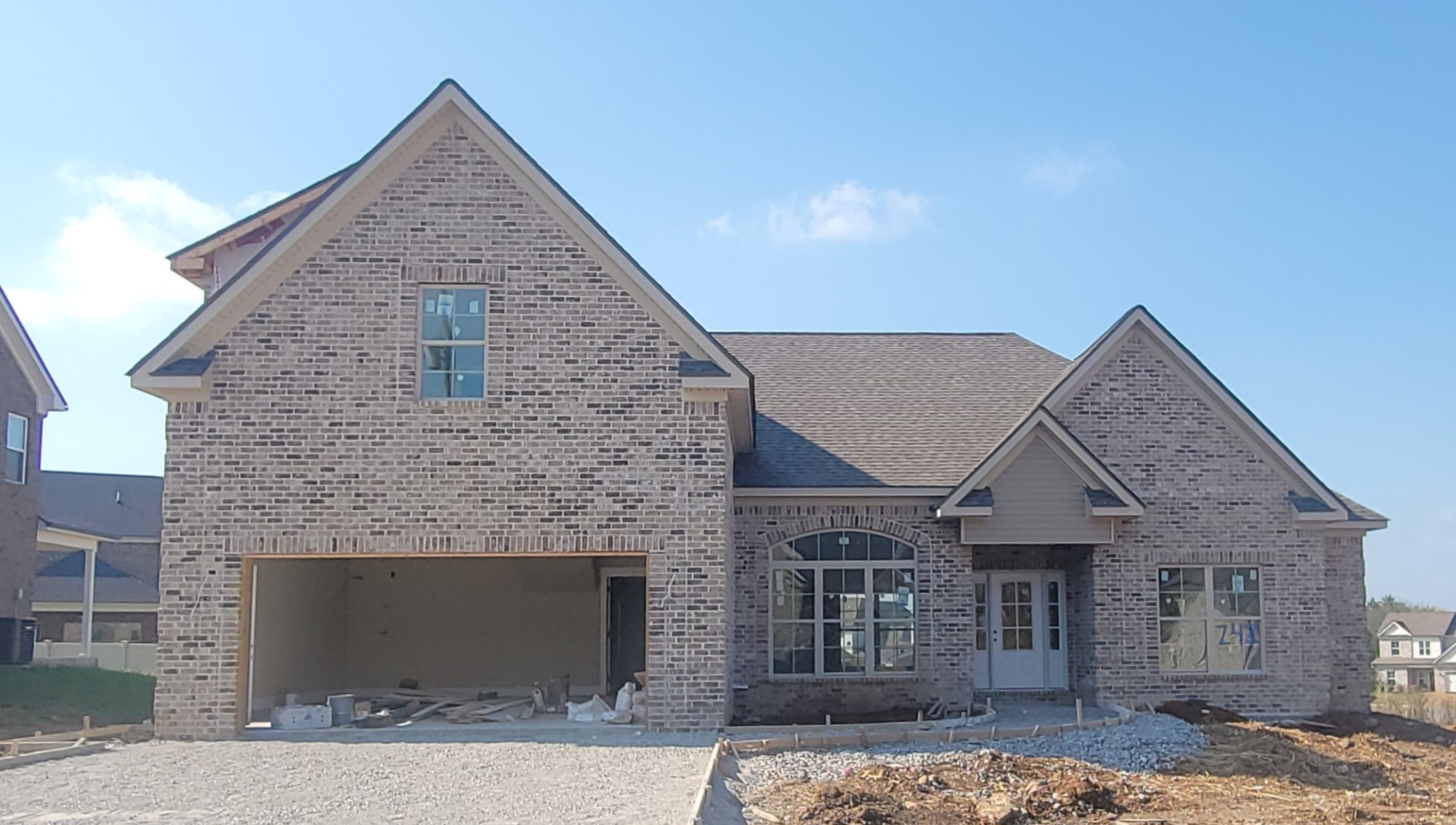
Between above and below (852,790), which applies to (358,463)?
above

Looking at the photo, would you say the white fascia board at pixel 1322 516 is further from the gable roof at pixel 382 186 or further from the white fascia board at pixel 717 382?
the white fascia board at pixel 717 382

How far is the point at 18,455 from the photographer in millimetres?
26844

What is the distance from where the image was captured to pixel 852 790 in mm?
12164

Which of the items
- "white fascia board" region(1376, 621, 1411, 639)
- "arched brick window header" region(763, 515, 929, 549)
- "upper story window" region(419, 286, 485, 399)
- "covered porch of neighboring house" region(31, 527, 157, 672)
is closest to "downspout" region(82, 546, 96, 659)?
"covered porch of neighboring house" region(31, 527, 157, 672)

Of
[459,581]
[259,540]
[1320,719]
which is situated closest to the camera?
[259,540]

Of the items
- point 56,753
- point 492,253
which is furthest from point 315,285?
point 56,753

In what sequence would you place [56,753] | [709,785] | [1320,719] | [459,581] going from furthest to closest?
[459,581]
[1320,719]
[56,753]
[709,785]

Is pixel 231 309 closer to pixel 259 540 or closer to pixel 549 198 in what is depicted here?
pixel 259 540

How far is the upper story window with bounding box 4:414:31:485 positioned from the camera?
26359mm

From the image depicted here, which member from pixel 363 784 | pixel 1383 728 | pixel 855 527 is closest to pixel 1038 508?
pixel 855 527

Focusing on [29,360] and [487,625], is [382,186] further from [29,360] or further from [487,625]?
[29,360]

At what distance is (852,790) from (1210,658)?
416 inches

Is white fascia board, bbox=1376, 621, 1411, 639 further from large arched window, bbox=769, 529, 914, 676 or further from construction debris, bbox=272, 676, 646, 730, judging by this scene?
construction debris, bbox=272, 676, 646, 730

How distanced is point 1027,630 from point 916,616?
2.64 metres
